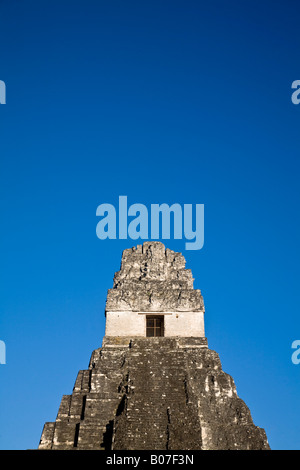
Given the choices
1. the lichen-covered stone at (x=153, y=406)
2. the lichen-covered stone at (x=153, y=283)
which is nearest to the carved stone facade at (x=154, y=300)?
the lichen-covered stone at (x=153, y=283)

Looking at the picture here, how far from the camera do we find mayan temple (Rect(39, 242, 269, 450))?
32.2ft

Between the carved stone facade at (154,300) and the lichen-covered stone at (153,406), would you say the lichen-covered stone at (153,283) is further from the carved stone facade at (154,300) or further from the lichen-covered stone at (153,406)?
the lichen-covered stone at (153,406)

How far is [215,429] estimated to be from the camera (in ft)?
34.3

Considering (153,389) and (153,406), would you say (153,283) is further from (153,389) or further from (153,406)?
(153,406)

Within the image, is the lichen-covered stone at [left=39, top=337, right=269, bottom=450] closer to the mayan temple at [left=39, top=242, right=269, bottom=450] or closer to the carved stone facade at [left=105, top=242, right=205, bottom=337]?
the mayan temple at [left=39, top=242, right=269, bottom=450]

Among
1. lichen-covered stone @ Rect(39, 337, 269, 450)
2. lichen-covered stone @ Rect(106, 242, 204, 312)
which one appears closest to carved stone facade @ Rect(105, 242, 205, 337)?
lichen-covered stone @ Rect(106, 242, 204, 312)

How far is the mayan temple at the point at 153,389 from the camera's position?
9812mm

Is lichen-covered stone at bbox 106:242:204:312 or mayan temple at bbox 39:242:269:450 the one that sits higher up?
lichen-covered stone at bbox 106:242:204:312

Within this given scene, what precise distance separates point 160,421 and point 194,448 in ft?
3.13
